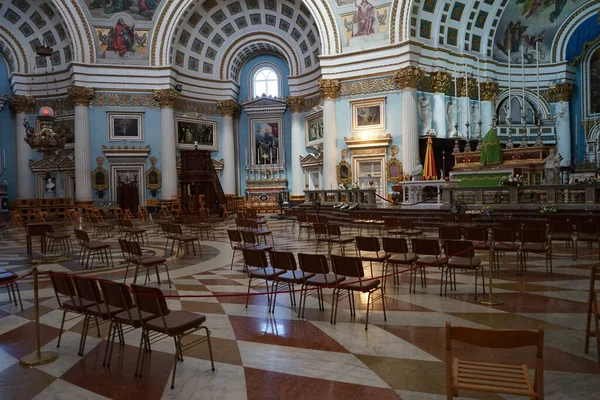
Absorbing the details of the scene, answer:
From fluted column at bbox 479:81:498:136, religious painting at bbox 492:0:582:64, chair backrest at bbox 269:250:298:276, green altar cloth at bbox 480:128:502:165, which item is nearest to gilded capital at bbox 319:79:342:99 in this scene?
fluted column at bbox 479:81:498:136

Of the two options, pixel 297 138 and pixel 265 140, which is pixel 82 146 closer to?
pixel 265 140

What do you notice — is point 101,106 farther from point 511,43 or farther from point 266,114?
point 511,43

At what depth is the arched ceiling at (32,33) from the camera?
28.3 metres

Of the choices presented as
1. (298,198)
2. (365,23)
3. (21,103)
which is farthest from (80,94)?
(365,23)

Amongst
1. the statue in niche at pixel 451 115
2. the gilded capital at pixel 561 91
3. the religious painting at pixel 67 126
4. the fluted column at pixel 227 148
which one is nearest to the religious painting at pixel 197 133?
the fluted column at pixel 227 148

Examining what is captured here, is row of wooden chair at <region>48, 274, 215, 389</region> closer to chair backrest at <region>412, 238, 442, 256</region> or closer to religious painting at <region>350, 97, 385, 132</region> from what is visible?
chair backrest at <region>412, 238, 442, 256</region>

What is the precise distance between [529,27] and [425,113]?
10422 millimetres

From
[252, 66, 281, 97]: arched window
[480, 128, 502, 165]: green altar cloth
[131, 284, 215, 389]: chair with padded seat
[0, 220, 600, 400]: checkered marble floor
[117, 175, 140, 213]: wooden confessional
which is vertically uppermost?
[252, 66, 281, 97]: arched window

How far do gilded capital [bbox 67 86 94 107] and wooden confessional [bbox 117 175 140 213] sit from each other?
484cm

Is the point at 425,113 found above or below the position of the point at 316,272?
above

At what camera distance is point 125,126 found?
28.0 m

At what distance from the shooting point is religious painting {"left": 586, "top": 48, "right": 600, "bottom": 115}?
27.1m

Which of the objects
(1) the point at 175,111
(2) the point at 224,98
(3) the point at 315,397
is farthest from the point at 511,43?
(3) the point at 315,397

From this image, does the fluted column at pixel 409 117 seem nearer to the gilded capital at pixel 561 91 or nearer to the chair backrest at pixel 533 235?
the gilded capital at pixel 561 91
